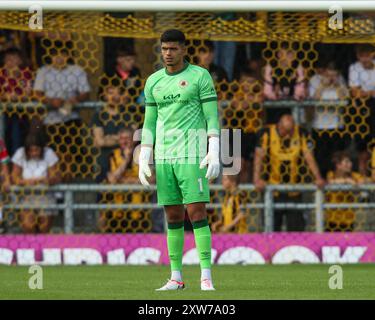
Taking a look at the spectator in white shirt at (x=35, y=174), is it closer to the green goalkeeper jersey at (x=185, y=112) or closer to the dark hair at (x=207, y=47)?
the dark hair at (x=207, y=47)

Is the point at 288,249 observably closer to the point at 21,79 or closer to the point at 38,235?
the point at 38,235

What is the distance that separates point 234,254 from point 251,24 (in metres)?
2.73

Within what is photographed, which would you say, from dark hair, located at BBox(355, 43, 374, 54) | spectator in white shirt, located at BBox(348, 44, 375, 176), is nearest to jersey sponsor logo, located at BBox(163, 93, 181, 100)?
spectator in white shirt, located at BBox(348, 44, 375, 176)

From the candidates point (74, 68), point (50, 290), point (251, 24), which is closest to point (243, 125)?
point (251, 24)

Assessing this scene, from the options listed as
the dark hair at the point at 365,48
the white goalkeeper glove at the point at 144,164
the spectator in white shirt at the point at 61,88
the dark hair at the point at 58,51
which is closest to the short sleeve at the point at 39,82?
the spectator in white shirt at the point at 61,88

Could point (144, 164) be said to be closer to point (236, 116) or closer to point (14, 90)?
point (236, 116)

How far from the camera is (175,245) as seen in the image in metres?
9.47

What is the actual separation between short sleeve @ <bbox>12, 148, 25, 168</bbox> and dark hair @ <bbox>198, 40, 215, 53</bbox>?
8.24 feet

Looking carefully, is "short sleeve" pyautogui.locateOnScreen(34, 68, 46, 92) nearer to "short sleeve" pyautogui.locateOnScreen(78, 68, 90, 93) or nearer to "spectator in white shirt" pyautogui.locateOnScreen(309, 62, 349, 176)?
"short sleeve" pyautogui.locateOnScreen(78, 68, 90, 93)

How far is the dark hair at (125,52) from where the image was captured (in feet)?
47.2

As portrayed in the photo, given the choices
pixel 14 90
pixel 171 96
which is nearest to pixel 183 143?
pixel 171 96

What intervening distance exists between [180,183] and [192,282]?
52.5 inches

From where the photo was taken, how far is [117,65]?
14.6 meters

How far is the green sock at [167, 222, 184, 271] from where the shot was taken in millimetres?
9430
